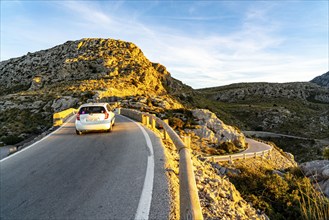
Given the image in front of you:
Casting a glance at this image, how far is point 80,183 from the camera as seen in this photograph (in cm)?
628

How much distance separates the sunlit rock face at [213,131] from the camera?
105 feet

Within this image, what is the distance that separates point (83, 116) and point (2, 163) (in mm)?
5593

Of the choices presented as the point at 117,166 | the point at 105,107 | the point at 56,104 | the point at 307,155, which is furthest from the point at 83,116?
the point at 307,155

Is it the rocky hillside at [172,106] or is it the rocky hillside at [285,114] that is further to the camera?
the rocky hillside at [285,114]

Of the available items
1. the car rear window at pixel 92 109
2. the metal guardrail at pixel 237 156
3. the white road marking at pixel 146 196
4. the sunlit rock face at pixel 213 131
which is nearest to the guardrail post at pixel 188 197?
the white road marking at pixel 146 196

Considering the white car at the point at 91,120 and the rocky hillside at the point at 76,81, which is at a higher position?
the rocky hillside at the point at 76,81

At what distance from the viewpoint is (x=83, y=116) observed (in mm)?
14344

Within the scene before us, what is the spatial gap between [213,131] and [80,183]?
28.2m

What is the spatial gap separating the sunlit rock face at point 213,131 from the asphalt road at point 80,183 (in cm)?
2196

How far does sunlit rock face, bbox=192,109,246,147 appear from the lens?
105 feet

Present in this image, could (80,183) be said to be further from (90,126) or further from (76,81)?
(76,81)

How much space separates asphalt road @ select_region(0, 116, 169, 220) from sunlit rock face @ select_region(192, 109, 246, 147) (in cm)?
2196

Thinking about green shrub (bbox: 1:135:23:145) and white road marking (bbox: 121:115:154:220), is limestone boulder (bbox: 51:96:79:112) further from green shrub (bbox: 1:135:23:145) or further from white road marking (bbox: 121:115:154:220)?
white road marking (bbox: 121:115:154:220)

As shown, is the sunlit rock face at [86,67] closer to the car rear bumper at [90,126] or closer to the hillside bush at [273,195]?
the car rear bumper at [90,126]
